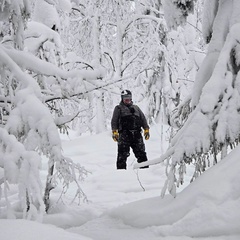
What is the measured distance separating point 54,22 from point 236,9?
3987 mm

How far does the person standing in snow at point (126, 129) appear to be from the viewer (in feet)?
24.7

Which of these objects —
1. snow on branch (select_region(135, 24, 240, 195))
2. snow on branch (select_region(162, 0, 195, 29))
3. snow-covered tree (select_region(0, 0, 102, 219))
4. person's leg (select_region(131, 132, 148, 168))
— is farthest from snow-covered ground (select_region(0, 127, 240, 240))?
person's leg (select_region(131, 132, 148, 168))

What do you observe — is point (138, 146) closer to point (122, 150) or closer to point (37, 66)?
point (122, 150)

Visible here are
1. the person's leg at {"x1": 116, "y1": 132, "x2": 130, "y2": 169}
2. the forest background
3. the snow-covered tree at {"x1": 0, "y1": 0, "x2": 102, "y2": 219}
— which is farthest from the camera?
the person's leg at {"x1": 116, "y1": 132, "x2": 130, "y2": 169}

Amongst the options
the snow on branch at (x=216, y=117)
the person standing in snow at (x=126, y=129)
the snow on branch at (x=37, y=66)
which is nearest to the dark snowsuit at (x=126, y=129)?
the person standing in snow at (x=126, y=129)

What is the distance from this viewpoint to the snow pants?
7629mm

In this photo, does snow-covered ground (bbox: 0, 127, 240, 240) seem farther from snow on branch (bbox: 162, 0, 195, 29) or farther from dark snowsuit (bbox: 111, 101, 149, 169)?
dark snowsuit (bbox: 111, 101, 149, 169)

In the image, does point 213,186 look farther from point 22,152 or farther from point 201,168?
point 22,152

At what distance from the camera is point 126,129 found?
25.0 feet

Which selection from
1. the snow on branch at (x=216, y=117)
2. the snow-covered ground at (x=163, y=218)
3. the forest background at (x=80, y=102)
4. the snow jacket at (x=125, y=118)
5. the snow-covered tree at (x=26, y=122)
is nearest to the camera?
the snow-covered ground at (x=163, y=218)

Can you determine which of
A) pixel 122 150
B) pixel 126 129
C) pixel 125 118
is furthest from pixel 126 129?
pixel 122 150

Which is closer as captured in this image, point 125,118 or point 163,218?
point 163,218

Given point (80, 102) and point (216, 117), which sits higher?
point (80, 102)

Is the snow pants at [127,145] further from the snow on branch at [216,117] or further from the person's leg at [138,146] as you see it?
the snow on branch at [216,117]
